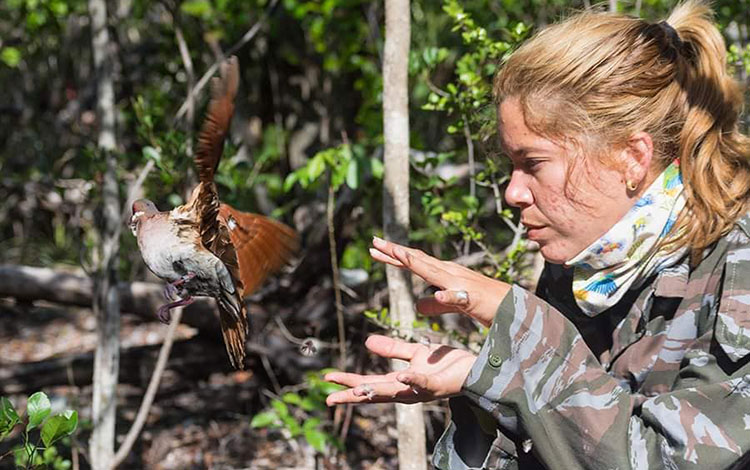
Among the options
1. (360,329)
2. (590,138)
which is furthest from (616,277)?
(360,329)

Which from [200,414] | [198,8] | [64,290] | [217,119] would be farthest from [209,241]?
[198,8]

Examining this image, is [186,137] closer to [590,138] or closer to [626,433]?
[590,138]

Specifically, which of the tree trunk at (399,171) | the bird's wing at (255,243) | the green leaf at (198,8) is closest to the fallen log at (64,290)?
the tree trunk at (399,171)

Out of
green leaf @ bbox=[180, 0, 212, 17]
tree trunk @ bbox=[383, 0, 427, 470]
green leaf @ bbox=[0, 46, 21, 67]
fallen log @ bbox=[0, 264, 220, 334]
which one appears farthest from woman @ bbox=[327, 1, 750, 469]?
green leaf @ bbox=[0, 46, 21, 67]

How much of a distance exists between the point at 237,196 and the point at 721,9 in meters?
2.53

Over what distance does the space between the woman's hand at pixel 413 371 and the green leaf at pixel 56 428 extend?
563 mm

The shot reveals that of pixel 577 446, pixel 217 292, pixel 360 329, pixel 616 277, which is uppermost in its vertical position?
pixel 217 292

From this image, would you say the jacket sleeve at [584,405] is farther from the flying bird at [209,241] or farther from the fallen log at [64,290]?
the fallen log at [64,290]

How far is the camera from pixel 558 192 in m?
1.89

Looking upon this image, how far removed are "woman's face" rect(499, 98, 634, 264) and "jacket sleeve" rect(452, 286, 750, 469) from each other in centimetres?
22

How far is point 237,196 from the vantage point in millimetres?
3473

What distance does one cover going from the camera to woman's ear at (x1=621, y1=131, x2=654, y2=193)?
193 cm

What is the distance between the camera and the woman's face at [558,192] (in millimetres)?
1899

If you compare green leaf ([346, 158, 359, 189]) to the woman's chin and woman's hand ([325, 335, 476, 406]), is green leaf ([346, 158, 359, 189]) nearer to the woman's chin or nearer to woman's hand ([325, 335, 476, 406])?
the woman's chin
